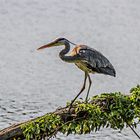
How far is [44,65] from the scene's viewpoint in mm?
18234

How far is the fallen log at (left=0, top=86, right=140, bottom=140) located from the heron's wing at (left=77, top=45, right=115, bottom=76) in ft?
2.73

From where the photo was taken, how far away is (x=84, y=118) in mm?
9117

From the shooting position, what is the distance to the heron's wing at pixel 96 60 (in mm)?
9984

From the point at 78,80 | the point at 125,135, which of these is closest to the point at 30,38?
the point at 78,80

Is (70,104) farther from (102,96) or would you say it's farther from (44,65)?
(44,65)

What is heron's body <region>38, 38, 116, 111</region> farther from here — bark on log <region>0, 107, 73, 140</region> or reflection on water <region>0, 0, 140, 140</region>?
reflection on water <region>0, 0, 140, 140</region>

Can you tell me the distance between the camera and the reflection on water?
52.2ft

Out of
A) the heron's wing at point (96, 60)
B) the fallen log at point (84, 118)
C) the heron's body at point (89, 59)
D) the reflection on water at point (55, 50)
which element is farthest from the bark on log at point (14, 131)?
the reflection on water at point (55, 50)

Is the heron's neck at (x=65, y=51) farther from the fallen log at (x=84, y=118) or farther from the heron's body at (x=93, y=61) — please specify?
the fallen log at (x=84, y=118)

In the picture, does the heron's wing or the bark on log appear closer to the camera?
the bark on log

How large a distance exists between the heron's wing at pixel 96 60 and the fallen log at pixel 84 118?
0.83 metres

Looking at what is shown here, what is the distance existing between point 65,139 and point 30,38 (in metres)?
7.05

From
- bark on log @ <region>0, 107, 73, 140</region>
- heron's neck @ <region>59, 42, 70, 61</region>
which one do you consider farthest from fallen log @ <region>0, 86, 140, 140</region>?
heron's neck @ <region>59, 42, 70, 61</region>

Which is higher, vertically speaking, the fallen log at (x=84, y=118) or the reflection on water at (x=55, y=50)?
the reflection on water at (x=55, y=50)
